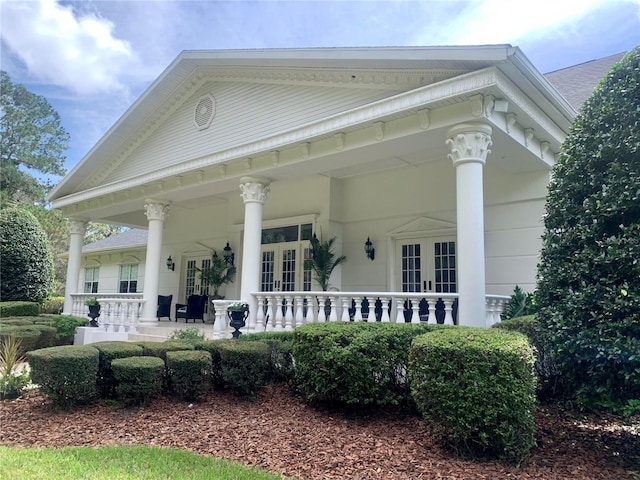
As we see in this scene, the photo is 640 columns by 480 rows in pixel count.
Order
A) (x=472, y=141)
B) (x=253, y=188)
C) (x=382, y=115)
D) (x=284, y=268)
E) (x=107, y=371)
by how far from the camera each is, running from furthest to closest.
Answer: (x=284, y=268) < (x=253, y=188) < (x=382, y=115) < (x=472, y=141) < (x=107, y=371)

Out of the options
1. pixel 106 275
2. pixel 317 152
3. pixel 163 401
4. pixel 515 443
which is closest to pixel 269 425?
pixel 163 401

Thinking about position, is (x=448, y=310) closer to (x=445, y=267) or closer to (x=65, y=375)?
(x=445, y=267)

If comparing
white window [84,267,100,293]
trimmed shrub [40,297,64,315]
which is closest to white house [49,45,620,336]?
trimmed shrub [40,297,64,315]

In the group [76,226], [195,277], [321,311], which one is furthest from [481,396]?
[76,226]

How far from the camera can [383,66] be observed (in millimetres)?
7453

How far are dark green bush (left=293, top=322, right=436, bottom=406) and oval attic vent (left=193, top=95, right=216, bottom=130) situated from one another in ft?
24.3

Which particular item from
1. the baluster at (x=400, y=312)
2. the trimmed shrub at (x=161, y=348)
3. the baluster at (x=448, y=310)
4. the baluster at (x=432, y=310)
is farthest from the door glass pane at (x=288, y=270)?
the trimmed shrub at (x=161, y=348)

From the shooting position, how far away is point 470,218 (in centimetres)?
646

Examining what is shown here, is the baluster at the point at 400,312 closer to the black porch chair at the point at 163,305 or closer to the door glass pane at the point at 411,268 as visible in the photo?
the door glass pane at the point at 411,268

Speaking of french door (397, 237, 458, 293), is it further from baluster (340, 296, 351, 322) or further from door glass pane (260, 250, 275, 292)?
door glass pane (260, 250, 275, 292)

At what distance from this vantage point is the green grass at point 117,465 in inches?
131

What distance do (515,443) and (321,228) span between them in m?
8.11

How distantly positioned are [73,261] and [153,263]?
4455mm

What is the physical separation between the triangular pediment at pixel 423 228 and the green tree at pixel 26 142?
2107 cm
